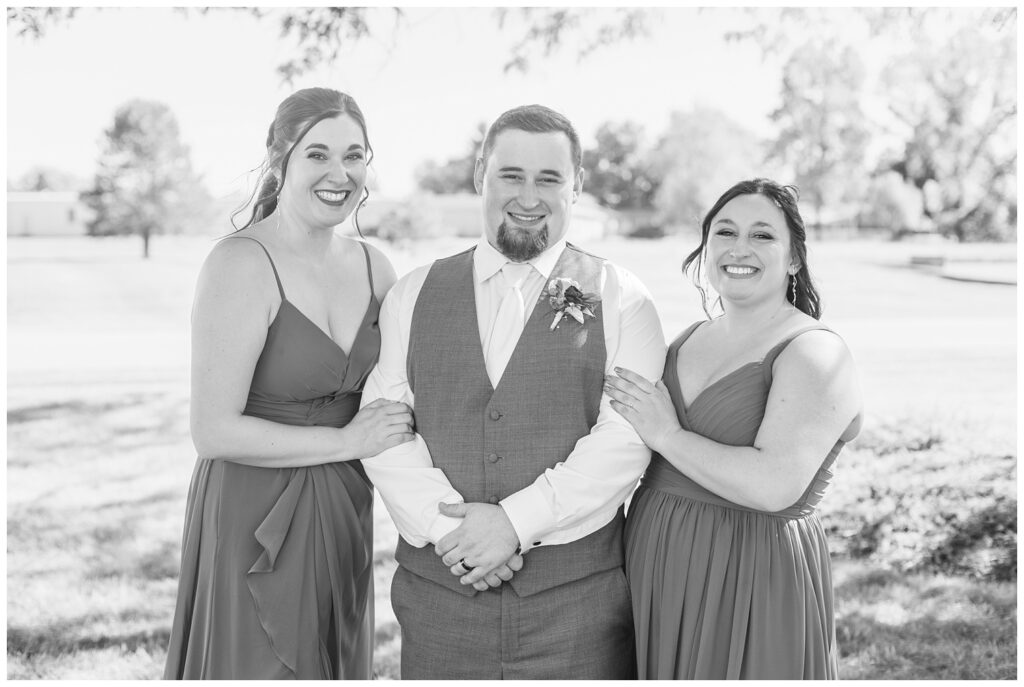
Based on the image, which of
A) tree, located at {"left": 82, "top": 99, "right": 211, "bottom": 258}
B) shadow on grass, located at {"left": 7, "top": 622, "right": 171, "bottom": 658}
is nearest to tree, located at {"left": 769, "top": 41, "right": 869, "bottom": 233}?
tree, located at {"left": 82, "top": 99, "right": 211, "bottom": 258}

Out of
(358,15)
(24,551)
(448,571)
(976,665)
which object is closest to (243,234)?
(448,571)

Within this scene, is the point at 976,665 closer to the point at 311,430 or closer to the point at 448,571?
the point at 448,571

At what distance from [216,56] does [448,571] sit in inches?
1439

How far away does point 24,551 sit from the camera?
21.5 ft

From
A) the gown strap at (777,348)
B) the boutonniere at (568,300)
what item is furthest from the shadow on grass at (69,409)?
the gown strap at (777,348)

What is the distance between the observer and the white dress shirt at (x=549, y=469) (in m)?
2.75

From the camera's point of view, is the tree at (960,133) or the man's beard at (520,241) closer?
the man's beard at (520,241)

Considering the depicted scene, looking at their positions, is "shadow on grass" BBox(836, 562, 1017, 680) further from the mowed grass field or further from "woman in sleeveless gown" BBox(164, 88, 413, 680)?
"woman in sleeveless gown" BBox(164, 88, 413, 680)

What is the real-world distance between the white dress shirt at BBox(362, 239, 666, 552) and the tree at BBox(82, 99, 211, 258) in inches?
1485

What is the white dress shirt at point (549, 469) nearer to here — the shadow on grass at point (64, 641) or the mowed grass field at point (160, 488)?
the mowed grass field at point (160, 488)

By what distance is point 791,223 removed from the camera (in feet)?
9.61

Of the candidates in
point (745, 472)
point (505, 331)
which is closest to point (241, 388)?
point (505, 331)

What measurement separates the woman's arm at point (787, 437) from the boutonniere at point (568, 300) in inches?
17.9

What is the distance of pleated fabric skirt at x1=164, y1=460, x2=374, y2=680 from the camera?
2971 millimetres
